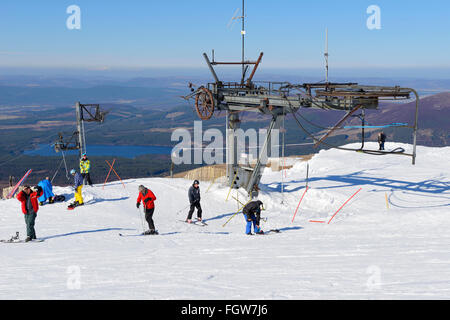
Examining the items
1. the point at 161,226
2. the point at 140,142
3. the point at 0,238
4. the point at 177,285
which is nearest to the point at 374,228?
the point at 161,226

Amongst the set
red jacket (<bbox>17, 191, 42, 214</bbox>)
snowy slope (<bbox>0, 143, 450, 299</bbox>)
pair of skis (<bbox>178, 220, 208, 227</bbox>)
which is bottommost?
pair of skis (<bbox>178, 220, 208, 227</bbox>)

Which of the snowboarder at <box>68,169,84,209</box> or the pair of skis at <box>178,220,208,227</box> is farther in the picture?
the snowboarder at <box>68,169,84,209</box>

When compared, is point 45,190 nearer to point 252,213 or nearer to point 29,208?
point 29,208

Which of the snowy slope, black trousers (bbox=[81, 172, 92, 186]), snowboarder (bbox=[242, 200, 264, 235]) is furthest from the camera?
black trousers (bbox=[81, 172, 92, 186])

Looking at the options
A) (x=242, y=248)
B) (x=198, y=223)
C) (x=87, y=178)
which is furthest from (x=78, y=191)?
(x=242, y=248)

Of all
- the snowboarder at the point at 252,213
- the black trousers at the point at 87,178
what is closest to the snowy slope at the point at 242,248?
the snowboarder at the point at 252,213

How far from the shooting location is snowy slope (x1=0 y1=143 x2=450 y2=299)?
6.69 metres

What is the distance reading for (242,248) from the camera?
10.0 metres

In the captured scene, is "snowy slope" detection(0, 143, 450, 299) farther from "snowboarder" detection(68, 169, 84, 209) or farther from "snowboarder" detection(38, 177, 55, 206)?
"snowboarder" detection(38, 177, 55, 206)

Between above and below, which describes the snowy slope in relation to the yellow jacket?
below

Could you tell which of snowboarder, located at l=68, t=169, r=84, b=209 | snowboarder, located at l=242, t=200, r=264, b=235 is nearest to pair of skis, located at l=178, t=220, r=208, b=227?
snowboarder, located at l=242, t=200, r=264, b=235

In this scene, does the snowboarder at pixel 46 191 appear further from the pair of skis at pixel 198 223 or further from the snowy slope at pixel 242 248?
the pair of skis at pixel 198 223

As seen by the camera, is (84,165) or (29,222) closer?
(29,222)
